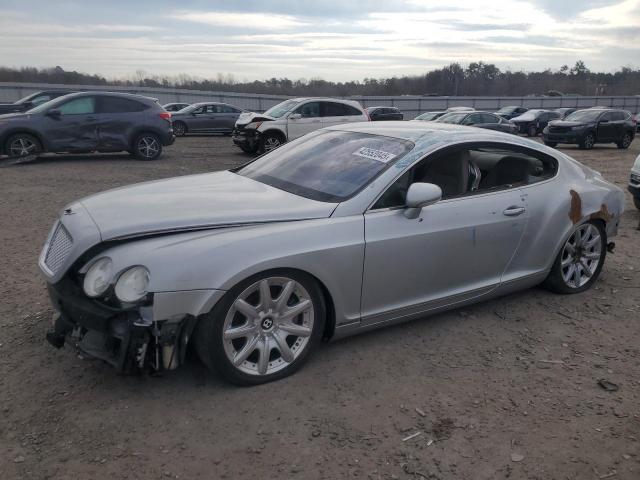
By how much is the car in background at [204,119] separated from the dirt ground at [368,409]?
19.7 metres

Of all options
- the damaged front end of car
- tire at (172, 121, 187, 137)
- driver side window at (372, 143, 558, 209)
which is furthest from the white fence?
the damaged front end of car

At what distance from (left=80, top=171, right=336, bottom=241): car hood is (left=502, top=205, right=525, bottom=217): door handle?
1.47 m

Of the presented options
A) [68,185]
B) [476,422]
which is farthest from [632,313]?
[68,185]

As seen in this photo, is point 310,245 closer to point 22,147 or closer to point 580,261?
point 580,261

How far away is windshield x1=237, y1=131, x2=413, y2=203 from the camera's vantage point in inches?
141

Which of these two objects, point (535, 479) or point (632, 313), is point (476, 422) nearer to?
point (535, 479)

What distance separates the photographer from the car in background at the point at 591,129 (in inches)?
779

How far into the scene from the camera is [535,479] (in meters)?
2.49

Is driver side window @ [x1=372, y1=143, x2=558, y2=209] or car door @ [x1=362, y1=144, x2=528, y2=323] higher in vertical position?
driver side window @ [x1=372, y1=143, x2=558, y2=209]

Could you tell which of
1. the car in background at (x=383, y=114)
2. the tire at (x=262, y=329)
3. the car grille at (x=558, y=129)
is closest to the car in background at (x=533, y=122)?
the car in background at (x=383, y=114)

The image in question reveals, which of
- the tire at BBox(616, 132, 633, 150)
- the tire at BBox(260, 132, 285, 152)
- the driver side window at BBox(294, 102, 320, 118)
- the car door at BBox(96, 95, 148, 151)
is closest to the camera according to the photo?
the car door at BBox(96, 95, 148, 151)

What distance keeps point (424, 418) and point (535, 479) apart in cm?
62

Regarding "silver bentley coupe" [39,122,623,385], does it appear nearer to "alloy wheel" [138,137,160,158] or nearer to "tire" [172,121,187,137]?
"alloy wheel" [138,137,160,158]

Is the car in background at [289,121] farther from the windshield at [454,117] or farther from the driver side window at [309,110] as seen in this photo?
the windshield at [454,117]
